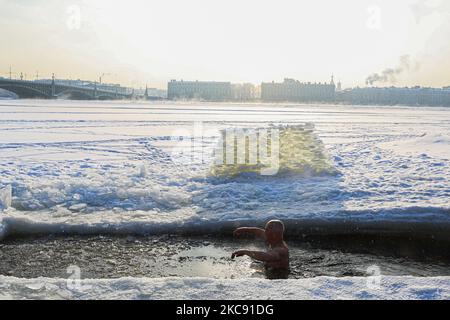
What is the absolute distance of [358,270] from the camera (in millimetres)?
5691

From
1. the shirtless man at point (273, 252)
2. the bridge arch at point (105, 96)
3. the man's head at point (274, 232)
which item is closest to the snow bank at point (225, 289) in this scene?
the shirtless man at point (273, 252)

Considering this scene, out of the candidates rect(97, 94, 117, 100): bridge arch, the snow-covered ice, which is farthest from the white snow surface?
rect(97, 94, 117, 100): bridge arch

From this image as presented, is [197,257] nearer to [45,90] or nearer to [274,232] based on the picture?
[274,232]

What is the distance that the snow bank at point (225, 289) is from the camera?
13.9ft

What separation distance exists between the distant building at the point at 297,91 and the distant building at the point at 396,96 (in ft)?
17.2

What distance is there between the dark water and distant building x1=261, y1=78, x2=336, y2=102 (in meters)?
136

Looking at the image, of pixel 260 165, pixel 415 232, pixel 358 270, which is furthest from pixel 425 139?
pixel 358 270

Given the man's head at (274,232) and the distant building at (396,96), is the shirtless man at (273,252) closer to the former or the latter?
the man's head at (274,232)

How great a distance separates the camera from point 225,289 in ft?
14.3

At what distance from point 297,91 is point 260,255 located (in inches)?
5697

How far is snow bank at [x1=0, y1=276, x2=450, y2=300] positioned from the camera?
4227 millimetres

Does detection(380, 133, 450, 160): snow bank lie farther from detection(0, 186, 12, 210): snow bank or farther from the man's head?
detection(0, 186, 12, 210): snow bank

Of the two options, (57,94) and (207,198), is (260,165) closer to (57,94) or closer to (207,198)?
(207,198)
